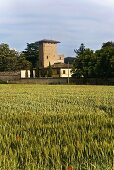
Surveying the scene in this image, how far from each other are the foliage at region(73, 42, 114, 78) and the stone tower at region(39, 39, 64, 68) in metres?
42.9

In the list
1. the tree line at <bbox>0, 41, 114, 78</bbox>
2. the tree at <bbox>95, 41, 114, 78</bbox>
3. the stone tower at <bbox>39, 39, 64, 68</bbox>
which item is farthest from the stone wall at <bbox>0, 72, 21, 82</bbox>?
the stone tower at <bbox>39, 39, 64, 68</bbox>

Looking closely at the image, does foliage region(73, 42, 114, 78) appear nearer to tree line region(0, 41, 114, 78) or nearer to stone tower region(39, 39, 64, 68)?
tree line region(0, 41, 114, 78)

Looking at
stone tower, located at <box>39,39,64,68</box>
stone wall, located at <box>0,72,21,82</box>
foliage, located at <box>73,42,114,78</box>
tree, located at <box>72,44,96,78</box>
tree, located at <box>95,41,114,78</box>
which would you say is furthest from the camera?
stone tower, located at <box>39,39,64,68</box>

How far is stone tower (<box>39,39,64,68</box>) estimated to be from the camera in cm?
11812

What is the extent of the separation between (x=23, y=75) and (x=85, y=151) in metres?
85.2

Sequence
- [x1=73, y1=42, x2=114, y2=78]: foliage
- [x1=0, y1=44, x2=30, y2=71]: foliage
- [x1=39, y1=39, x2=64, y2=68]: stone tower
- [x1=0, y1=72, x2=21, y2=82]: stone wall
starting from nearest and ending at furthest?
1. [x1=73, y1=42, x2=114, y2=78]: foliage
2. [x1=0, y1=72, x2=21, y2=82]: stone wall
3. [x1=0, y1=44, x2=30, y2=71]: foliage
4. [x1=39, y1=39, x2=64, y2=68]: stone tower

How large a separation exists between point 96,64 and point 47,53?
58.0m

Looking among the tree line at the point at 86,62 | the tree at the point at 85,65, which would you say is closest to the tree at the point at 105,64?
the tree line at the point at 86,62

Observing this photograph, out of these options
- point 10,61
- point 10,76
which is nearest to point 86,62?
point 10,76

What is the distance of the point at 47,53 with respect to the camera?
12288 cm

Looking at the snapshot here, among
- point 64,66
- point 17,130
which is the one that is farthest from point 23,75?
point 17,130

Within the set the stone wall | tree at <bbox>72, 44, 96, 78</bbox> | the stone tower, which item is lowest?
the stone wall

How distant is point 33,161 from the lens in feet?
17.9

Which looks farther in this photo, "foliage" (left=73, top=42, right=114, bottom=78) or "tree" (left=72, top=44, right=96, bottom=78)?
"tree" (left=72, top=44, right=96, bottom=78)
